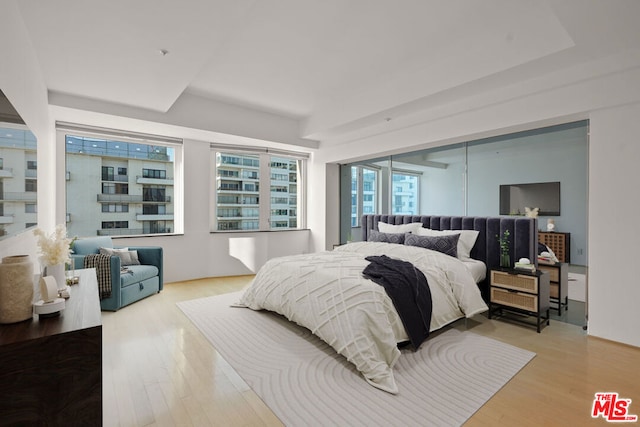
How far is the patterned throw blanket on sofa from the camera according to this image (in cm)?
355

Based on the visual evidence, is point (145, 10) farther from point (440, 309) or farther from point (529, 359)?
point (529, 359)

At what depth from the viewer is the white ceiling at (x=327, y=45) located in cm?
223

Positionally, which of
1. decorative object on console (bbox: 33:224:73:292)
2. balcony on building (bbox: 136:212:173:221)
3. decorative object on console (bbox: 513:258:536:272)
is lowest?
decorative object on console (bbox: 513:258:536:272)

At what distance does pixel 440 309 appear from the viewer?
2.97 metres

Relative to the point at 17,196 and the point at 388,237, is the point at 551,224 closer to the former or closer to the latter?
the point at 388,237

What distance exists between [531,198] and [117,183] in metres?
5.67

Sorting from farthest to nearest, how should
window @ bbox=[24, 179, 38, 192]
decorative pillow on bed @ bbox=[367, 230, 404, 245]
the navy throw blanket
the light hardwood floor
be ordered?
1. decorative pillow on bed @ bbox=[367, 230, 404, 245]
2. the navy throw blanket
3. window @ bbox=[24, 179, 38, 192]
4. the light hardwood floor

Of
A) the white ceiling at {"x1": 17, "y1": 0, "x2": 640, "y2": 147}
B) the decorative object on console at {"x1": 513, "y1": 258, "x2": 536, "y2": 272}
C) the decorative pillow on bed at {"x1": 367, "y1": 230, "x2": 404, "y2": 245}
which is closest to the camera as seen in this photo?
the white ceiling at {"x1": 17, "y1": 0, "x2": 640, "y2": 147}

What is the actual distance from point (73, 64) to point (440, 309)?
163 inches

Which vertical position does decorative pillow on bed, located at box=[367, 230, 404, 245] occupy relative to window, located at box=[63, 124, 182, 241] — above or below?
below

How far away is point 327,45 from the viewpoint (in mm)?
3123

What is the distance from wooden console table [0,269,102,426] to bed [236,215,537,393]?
5.28ft

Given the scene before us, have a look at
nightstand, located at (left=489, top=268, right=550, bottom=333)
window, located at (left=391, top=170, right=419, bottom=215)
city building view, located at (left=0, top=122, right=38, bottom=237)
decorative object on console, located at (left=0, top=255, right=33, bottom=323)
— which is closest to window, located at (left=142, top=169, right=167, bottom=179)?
city building view, located at (left=0, top=122, right=38, bottom=237)

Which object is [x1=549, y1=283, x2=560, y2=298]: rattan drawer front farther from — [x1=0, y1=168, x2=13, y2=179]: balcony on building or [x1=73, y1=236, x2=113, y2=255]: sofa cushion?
[x1=73, y1=236, x2=113, y2=255]: sofa cushion
